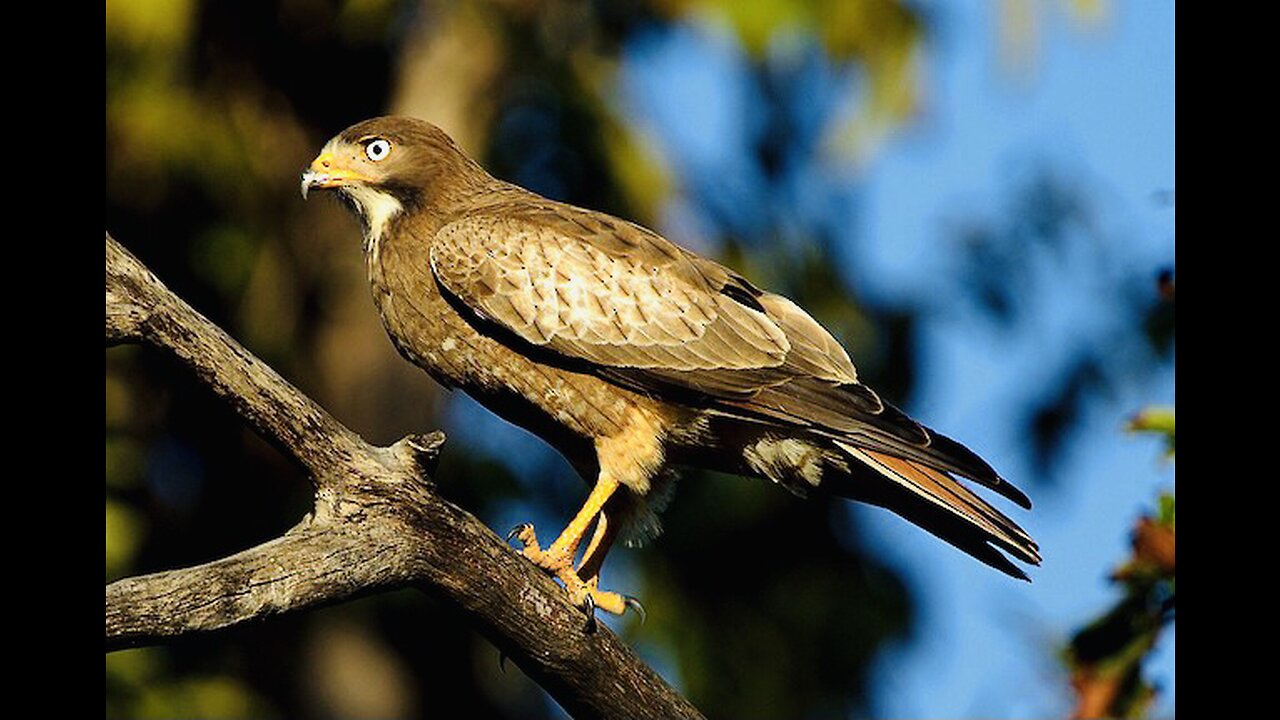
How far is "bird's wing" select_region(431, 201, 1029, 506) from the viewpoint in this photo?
6.77 metres

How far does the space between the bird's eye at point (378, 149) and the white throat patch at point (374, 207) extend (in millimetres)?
119

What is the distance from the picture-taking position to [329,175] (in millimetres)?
7309

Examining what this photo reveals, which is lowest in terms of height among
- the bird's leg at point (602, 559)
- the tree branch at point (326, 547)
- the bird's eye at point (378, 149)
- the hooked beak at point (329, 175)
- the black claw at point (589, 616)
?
the bird's leg at point (602, 559)

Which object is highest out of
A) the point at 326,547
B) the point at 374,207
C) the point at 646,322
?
the point at 374,207

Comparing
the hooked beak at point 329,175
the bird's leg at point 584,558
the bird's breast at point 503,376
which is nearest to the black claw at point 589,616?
the bird's leg at point 584,558

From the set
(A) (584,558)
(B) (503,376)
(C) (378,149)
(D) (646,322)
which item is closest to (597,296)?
(D) (646,322)

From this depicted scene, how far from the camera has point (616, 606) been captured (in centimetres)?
653

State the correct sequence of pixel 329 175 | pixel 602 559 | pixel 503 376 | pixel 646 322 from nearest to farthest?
1. pixel 503 376
2. pixel 646 322
3. pixel 602 559
4. pixel 329 175

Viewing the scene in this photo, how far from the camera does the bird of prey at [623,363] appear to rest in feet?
22.0

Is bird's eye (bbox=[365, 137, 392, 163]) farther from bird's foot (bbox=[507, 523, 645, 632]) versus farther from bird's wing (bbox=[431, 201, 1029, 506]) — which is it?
bird's foot (bbox=[507, 523, 645, 632])

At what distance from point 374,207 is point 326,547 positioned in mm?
2189

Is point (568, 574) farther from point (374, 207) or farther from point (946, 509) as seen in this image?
point (374, 207)

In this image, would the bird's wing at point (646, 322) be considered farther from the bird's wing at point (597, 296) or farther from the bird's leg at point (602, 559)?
the bird's leg at point (602, 559)

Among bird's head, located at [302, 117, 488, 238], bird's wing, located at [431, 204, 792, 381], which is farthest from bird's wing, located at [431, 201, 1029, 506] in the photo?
bird's head, located at [302, 117, 488, 238]
